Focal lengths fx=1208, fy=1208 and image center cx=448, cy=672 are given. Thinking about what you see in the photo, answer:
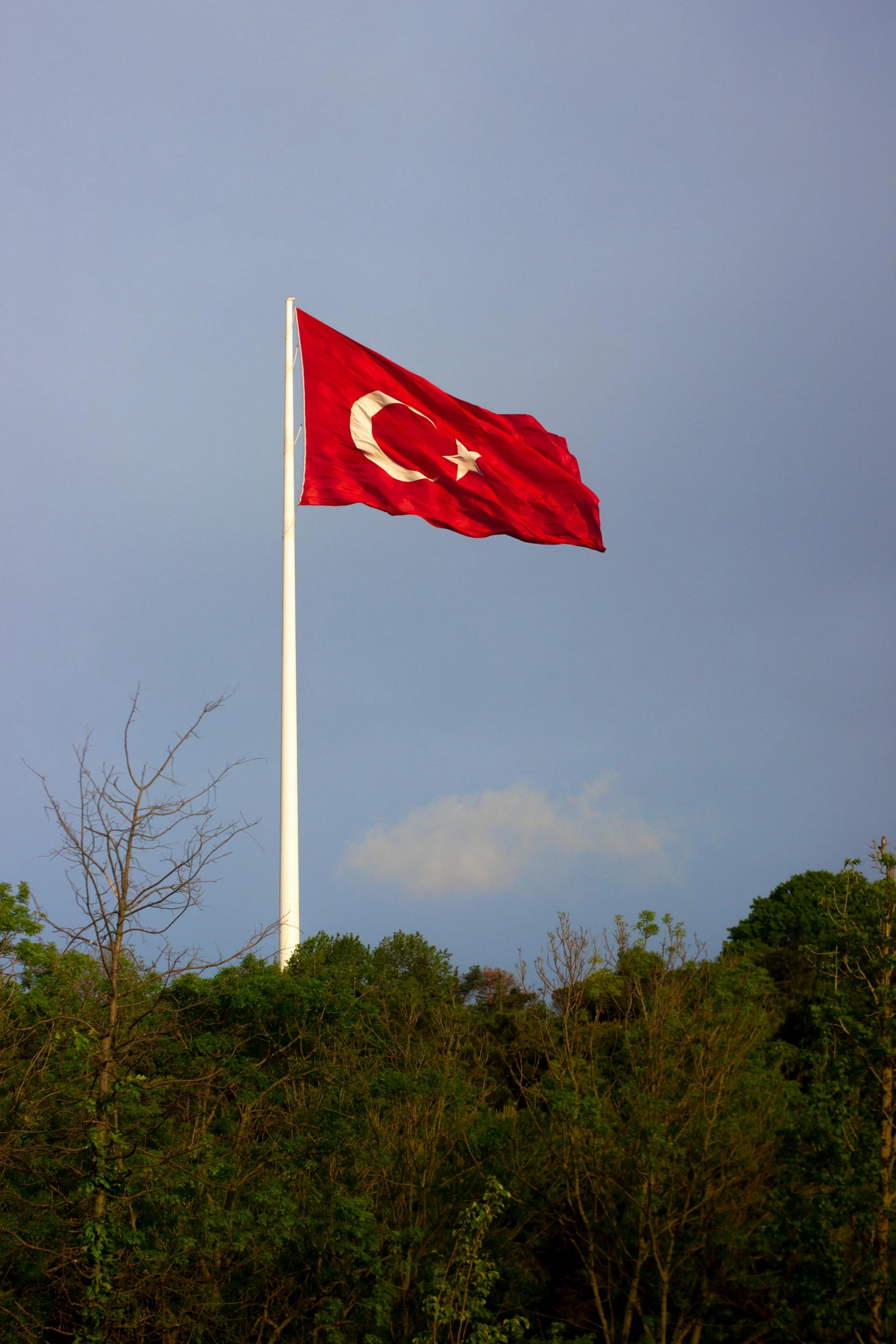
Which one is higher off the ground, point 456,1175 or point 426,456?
point 426,456

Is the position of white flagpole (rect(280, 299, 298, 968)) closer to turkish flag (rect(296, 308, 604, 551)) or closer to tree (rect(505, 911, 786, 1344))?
turkish flag (rect(296, 308, 604, 551))

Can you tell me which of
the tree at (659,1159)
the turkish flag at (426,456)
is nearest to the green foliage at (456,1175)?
the tree at (659,1159)

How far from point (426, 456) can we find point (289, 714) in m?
6.34

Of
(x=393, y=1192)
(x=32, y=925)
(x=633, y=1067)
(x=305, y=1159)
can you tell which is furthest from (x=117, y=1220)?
(x=32, y=925)

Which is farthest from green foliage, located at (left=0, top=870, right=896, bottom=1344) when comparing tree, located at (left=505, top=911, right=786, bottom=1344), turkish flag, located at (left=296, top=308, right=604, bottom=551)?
turkish flag, located at (left=296, top=308, right=604, bottom=551)

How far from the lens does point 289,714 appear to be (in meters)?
25.8

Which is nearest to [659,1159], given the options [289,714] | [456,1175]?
[456,1175]

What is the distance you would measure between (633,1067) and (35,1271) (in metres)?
9.75

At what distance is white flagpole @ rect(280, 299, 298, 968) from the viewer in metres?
24.0

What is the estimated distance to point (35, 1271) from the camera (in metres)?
15.8

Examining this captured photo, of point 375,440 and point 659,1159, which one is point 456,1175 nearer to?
point 659,1159

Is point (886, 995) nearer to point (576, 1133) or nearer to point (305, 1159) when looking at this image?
point (576, 1133)

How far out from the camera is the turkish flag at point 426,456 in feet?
82.3

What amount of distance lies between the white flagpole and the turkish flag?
1771 mm
